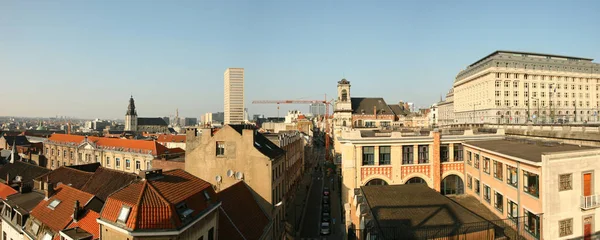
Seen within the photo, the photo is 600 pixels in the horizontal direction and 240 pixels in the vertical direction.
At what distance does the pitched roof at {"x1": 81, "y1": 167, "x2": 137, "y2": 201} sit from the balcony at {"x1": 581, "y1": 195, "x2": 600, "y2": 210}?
1394 inches

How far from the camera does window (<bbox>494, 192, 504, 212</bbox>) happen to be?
2281 cm

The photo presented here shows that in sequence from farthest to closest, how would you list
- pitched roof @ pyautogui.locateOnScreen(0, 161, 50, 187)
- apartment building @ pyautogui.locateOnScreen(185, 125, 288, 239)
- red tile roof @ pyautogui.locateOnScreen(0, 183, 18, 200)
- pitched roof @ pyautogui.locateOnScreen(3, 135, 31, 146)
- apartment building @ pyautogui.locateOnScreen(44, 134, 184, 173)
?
pitched roof @ pyautogui.locateOnScreen(3, 135, 31, 146), apartment building @ pyautogui.locateOnScreen(44, 134, 184, 173), pitched roof @ pyautogui.locateOnScreen(0, 161, 50, 187), red tile roof @ pyautogui.locateOnScreen(0, 183, 18, 200), apartment building @ pyautogui.locateOnScreen(185, 125, 288, 239)

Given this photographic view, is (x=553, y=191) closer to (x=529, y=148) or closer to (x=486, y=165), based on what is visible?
(x=529, y=148)

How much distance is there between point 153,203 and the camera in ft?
46.0

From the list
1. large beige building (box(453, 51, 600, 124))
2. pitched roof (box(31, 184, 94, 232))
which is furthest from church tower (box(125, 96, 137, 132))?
large beige building (box(453, 51, 600, 124))

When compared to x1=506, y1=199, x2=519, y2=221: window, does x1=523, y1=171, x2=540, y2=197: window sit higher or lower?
higher

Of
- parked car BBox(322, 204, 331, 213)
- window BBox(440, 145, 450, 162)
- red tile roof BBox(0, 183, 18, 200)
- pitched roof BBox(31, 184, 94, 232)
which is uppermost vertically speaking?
window BBox(440, 145, 450, 162)

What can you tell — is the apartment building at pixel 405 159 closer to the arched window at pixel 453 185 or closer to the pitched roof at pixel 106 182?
the arched window at pixel 453 185

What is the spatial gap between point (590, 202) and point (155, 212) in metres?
25.3

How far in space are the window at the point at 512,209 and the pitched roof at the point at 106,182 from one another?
32290 millimetres

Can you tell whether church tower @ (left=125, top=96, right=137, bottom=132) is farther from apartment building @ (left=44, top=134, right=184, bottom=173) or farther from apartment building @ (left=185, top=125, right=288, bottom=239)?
apartment building @ (left=185, top=125, right=288, bottom=239)

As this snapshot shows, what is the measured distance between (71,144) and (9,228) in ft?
163

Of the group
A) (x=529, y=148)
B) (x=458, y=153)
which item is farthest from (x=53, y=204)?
(x=529, y=148)

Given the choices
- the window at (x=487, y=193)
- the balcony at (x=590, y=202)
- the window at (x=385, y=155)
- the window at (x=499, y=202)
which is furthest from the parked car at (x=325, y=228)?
the balcony at (x=590, y=202)
